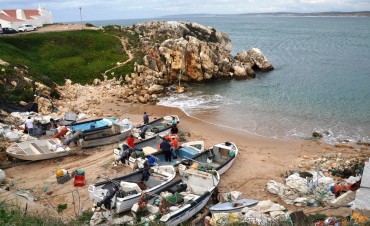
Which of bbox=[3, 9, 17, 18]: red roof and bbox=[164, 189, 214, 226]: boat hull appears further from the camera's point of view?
bbox=[3, 9, 17, 18]: red roof

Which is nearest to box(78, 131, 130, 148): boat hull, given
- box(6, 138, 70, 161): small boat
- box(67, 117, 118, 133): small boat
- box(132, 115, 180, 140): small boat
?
box(132, 115, 180, 140): small boat

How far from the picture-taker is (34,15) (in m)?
61.8

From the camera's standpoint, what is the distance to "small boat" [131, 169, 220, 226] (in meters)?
13.0

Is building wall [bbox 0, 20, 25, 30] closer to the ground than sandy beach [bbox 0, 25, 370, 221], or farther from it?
farther from it

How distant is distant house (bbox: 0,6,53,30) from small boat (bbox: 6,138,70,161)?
42.8 m

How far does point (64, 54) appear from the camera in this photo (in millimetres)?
43000

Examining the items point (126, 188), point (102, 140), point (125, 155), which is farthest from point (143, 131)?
point (126, 188)

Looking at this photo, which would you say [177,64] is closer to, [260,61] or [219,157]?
[260,61]

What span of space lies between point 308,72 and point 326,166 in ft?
104

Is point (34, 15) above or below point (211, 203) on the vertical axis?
above

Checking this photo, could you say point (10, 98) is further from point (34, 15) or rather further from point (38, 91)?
point (34, 15)

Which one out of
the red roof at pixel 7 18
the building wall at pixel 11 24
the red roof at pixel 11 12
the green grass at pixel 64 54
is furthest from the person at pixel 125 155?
the red roof at pixel 11 12

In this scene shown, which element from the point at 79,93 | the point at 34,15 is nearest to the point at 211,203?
the point at 79,93

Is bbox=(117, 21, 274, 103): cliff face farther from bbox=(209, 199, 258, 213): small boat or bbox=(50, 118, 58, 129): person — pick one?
bbox=(209, 199, 258, 213): small boat
